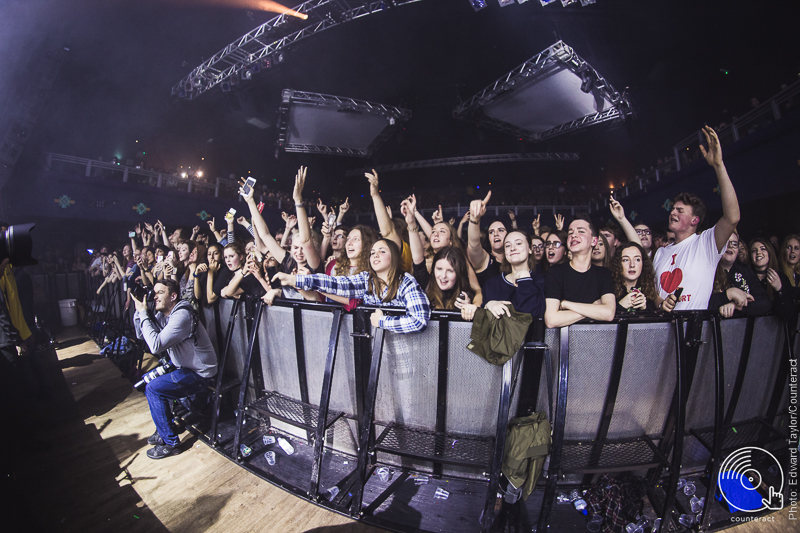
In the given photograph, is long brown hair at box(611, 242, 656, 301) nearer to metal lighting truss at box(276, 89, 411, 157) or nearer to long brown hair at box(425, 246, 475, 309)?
long brown hair at box(425, 246, 475, 309)

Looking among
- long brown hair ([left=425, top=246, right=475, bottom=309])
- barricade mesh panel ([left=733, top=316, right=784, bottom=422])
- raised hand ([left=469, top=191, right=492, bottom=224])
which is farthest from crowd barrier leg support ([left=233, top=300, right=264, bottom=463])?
barricade mesh panel ([left=733, top=316, right=784, bottom=422])

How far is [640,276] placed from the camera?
2475 mm

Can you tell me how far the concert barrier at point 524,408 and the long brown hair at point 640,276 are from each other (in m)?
0.53

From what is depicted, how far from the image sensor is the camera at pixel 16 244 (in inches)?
66.4

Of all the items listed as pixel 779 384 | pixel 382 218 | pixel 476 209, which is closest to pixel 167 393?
pixel 382 218

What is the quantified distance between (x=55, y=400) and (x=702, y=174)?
46.6ft

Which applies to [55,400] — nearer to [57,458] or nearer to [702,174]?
[57,458]

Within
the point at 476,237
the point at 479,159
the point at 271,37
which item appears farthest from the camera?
the point at 479,159

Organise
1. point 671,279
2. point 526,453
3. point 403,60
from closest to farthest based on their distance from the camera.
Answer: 1. point 526,453
2. point 671,279
3. point 403,60

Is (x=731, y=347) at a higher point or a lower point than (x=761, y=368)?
higher

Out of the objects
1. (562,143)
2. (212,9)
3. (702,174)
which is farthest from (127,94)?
(702,174)

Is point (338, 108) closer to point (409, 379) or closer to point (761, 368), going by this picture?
point (409, 379)

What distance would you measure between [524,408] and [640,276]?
1567mm

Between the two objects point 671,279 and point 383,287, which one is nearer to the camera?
point 383,287
